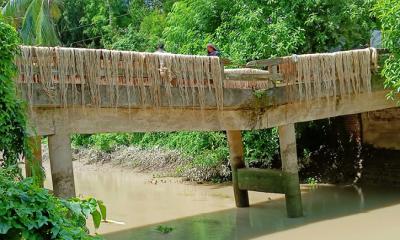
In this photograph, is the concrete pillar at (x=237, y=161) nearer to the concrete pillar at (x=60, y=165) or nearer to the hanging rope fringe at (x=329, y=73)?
the hanging rope fringe at (x=329, y=73)

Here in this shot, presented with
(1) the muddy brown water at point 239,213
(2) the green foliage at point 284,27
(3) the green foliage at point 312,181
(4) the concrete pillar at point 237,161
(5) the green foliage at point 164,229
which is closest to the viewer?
(1) the muddy brown water at point 239,213

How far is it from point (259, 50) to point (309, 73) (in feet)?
11.9

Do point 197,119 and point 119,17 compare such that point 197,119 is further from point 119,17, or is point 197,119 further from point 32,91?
point 119,17

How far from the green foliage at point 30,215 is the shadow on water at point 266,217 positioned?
6369 mm

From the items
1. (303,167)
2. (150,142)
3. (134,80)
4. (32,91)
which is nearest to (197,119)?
(134,80)

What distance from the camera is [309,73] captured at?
1075 cm

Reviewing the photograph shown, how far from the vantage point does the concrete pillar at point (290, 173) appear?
1084 centimetres

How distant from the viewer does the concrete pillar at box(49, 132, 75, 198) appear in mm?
8344

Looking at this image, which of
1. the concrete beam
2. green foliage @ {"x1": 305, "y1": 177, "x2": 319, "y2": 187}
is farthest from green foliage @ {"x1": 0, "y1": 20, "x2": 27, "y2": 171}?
green foliage @ {"x1": 305, "y1": 177, "x2": 319, "y2": 187}

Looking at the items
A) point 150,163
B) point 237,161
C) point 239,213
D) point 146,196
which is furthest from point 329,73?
point 150,163

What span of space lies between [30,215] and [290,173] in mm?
7994

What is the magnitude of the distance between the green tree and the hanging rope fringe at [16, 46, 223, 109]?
25.1ft

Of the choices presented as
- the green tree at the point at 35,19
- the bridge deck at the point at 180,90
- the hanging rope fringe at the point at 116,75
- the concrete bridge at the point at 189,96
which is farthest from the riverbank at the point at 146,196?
the green tree at the point at 35,19

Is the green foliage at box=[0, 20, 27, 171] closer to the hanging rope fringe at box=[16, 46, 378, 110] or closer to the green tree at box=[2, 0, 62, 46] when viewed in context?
the hanging rope fringe at box=[16, 46, 378, 110]
